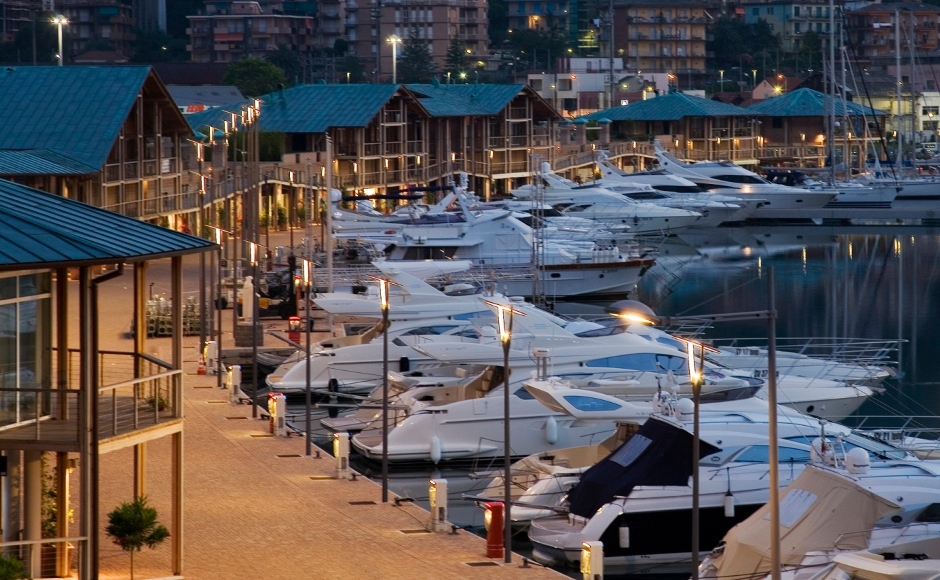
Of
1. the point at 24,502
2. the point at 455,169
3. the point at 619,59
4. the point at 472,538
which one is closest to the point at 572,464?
the point at 472,538

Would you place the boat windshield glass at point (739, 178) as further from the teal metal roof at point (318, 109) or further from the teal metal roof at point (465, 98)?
the teal metal roof at point (318, 109)

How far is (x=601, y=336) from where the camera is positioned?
99.9ft

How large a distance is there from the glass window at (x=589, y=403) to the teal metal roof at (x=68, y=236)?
1057 cm

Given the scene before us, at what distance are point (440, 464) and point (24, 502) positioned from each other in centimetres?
1120

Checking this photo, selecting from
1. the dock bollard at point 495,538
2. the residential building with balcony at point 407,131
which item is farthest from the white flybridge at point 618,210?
the dock bollard at point 495,538

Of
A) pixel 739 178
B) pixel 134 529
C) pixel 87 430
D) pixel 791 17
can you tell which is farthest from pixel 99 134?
pixel 791 17

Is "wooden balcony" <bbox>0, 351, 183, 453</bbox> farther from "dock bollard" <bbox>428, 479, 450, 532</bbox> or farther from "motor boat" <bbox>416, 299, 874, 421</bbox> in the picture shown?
"motor boat" <bbox>416, 299, 874, 421</bbox>

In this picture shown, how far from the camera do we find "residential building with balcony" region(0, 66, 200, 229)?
159ft

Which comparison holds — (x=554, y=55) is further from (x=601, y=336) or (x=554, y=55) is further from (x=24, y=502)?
(x=24, y=502)

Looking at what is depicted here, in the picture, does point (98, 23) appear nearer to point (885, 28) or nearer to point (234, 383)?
point (885, 28)

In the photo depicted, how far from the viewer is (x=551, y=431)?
2616cm

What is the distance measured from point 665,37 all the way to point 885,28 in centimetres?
2182

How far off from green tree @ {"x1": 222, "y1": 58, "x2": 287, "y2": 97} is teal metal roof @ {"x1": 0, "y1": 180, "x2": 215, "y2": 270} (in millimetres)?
99151

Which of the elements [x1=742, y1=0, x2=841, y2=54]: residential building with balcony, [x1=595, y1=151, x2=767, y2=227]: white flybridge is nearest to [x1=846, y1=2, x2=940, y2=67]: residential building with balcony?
[x1=742, y1=0, x2=841, y2=54]: residential building with balcony
